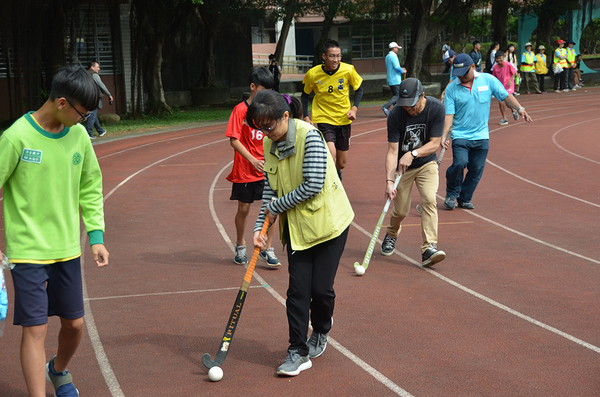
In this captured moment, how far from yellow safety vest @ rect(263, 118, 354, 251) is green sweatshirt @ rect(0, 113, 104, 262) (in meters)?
1.22

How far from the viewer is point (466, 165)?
949 cm

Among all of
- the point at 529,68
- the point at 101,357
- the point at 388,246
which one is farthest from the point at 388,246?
the point at 529,68

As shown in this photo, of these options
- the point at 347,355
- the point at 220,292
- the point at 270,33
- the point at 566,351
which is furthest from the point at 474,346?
the point at 270,33

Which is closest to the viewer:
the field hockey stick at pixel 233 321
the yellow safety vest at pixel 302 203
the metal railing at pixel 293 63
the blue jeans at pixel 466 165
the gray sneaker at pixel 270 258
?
the yellow safety vest at pixel 302 203

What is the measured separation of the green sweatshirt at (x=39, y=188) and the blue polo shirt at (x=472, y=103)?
642 cm

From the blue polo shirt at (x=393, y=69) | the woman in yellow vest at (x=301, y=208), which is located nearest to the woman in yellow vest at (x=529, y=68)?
the blue polo shirt at (x=393, y=69)

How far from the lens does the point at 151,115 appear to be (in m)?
24.5

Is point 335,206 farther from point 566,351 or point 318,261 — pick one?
point 566,351

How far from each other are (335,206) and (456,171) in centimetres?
538

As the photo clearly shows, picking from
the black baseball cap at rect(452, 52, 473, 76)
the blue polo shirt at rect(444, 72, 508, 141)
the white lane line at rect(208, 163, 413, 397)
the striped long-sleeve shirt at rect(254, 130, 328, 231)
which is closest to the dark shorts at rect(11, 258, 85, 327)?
the striped long-sleeve shirt at rect(254, 130, 328, 231)

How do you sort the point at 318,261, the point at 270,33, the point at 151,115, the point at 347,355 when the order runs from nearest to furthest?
the point at 318,261 < the point at 347,355 < the point at 151,115 < the point at 270,33

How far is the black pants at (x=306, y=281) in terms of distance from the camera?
430 centimetres

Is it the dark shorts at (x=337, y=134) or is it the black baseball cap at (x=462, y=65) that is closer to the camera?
the black baseball cap at (x=462, y=65)

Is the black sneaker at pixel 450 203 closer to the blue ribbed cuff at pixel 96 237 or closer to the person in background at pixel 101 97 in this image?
the blue ribbed cuff at pixel 96 237
